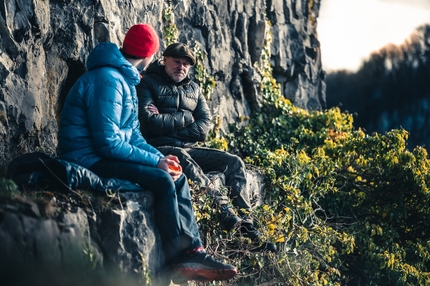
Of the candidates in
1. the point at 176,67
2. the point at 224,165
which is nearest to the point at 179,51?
the point at 176,67

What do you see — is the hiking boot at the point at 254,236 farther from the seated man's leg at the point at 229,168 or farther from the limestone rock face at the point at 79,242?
the limestone rock face at the point at 79,242

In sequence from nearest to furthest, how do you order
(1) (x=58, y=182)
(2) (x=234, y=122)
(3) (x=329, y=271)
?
(1) (x=58, y=182) → (3) (x=329, y=271) → (2) (x=234, y=122)

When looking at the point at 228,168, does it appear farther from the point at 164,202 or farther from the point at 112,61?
the point at 112,61

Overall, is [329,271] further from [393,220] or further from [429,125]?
[429,125]

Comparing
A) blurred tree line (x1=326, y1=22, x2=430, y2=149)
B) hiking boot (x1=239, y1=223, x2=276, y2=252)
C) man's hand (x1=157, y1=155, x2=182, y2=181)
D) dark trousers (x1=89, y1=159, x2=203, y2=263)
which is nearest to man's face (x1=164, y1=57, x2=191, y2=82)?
hiking boot (x1=239, y1=223, x2=276, y2=252)

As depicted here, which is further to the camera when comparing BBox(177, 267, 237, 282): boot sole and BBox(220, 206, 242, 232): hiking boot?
BBox(220, 206, 242, 232): hiking boot

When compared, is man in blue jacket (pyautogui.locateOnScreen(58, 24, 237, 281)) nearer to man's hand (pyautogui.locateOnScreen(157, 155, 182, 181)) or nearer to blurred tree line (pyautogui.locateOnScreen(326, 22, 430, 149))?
man's hand (pyautogui.locateOnScreen(157, 155, 182, 181))

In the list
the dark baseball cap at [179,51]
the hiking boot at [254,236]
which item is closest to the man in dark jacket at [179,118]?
the dark baseball cap at [179,51]

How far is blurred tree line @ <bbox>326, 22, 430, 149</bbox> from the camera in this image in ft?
62.6

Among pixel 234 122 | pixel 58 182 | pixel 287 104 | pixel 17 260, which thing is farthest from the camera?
pixel 287 104

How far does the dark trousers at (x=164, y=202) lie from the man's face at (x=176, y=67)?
227cm

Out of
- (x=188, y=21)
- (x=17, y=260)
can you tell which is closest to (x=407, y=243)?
(x=188, y=21)

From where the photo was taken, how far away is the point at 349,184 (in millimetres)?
11836

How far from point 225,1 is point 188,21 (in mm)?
1332
